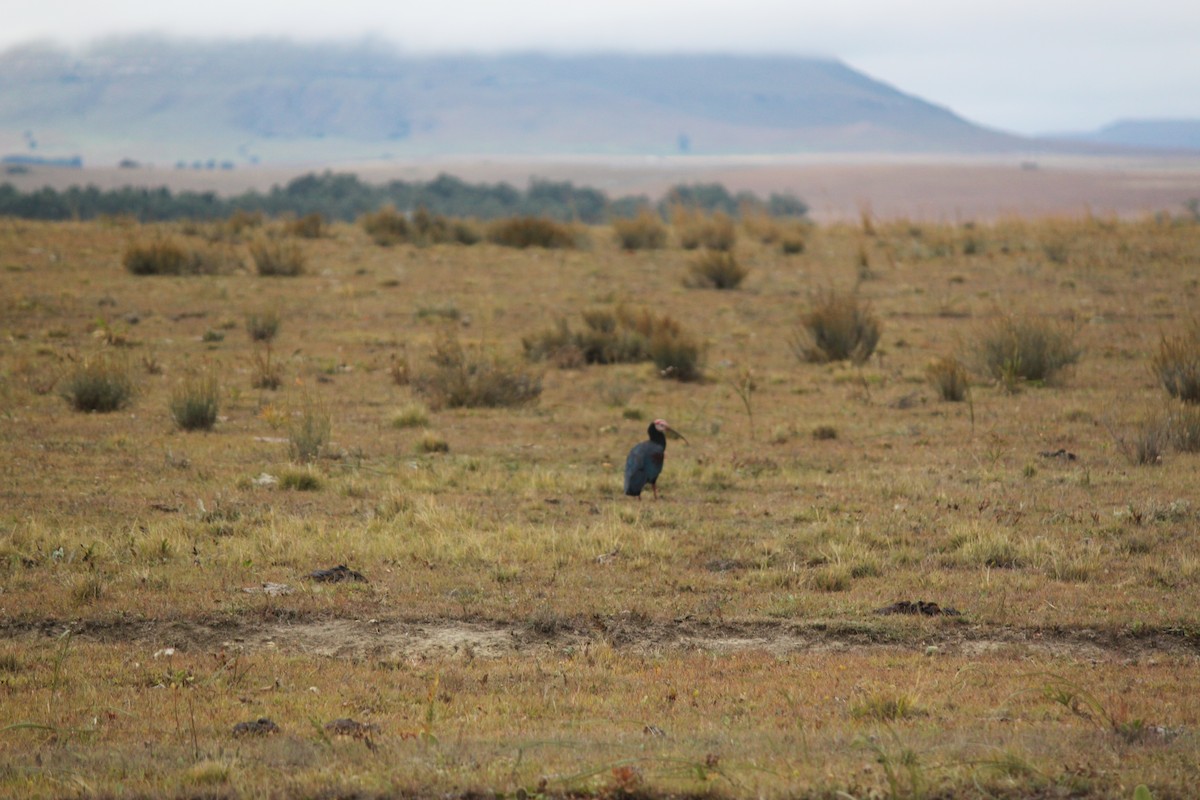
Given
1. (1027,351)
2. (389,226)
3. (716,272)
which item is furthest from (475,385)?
(389,226)

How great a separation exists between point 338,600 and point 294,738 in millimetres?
2284

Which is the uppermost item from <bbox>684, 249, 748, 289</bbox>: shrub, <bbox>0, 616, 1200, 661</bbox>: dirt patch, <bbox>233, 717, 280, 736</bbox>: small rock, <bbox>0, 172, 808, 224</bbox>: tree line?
<bbox>0, 172, 808, 224</bbox>: tree line

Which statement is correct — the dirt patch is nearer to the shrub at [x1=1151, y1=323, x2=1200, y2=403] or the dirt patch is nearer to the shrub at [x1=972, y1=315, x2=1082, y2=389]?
the shrub at [x1=1151, y1=323, x2=1200, y2=403]

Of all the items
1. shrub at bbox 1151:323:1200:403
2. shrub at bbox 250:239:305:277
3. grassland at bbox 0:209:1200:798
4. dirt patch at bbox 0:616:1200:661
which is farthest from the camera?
shrub at bbox 250:239:305:277

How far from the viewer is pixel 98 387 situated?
46.6 feet

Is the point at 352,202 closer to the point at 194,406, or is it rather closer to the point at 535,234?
the point at 535,234

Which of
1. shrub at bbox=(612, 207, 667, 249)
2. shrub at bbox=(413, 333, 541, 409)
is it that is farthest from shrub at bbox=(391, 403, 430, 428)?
shrub at bbox=(612, 207, 667, 249)

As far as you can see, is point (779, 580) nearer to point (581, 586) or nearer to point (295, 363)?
point (581, 586)

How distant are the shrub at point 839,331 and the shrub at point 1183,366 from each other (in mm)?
4841

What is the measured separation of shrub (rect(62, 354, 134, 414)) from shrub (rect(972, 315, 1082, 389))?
416 inches

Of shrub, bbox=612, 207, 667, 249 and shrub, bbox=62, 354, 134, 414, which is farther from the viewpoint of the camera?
shrub, bbox=612, 207, 667, 249

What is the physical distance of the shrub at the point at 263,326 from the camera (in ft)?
65.1

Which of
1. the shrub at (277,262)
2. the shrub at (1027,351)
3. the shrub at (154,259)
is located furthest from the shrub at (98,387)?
the shrub at (277,262)

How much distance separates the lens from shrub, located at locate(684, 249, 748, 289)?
2711cm
